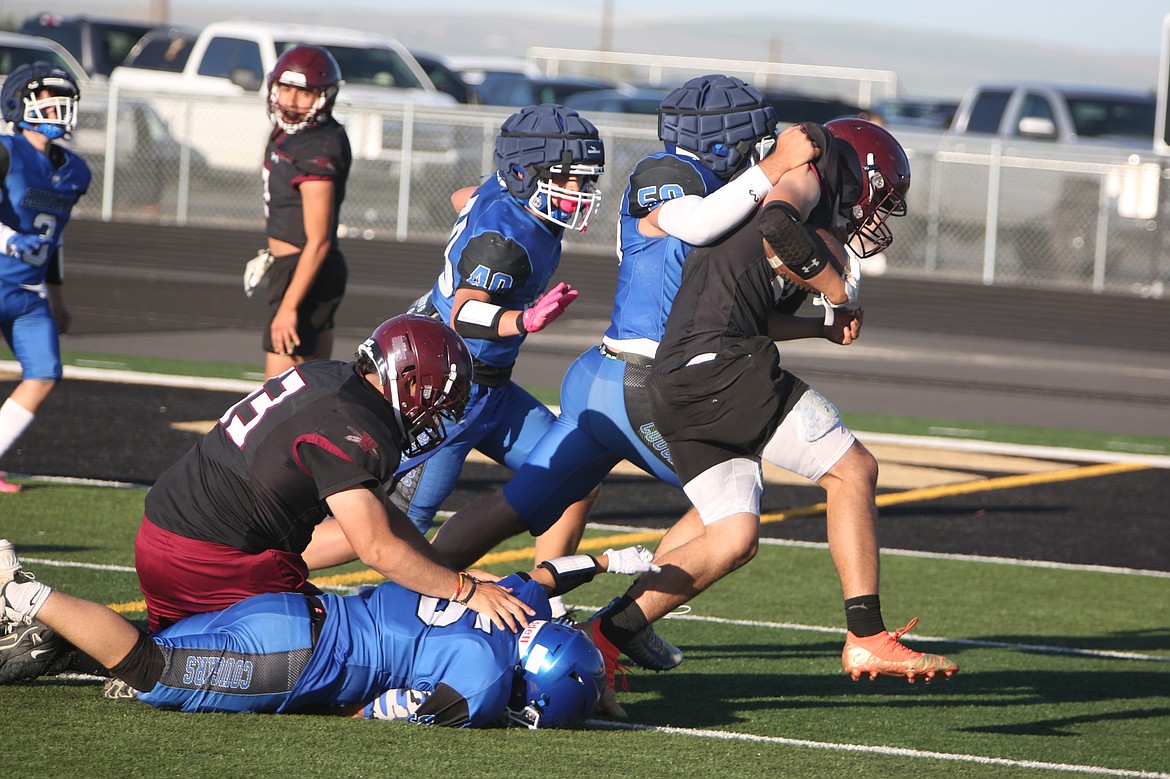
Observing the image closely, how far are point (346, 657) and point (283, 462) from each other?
23.8 inches

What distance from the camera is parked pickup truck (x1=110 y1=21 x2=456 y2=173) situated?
20297 mm

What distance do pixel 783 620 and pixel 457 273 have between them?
2.22 m

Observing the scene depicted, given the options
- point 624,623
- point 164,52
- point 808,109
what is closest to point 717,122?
point 624,623

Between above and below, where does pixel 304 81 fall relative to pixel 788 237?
above

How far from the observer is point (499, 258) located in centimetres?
585

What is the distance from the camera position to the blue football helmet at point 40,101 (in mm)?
8195

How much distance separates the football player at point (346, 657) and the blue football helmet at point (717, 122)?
1.76m

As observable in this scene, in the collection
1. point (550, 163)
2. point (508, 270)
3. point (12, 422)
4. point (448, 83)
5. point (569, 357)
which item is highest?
point (550, 163)

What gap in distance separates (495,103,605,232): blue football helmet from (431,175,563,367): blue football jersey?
0.07 m

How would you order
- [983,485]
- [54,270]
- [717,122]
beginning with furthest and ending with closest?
[983,485]
[54,270]
[717,122]

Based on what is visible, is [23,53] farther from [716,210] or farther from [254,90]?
[716,210]

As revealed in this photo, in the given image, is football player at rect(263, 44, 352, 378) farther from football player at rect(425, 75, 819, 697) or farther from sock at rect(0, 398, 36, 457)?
football player at rect(425, 75, 819, 697)

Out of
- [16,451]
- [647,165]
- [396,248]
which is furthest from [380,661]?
[396,248]

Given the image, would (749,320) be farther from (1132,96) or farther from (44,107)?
(1132,96)
